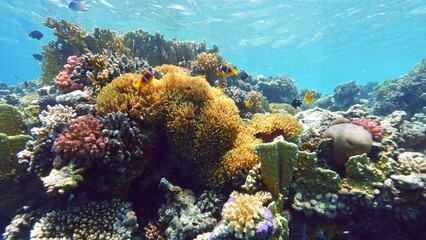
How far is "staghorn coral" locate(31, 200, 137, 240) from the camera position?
138 inches

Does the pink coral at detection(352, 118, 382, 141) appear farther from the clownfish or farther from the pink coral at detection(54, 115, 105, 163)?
the pink coral at detection(54, 115, 105, 163)

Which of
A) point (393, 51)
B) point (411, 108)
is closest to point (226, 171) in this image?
point (411, 108)

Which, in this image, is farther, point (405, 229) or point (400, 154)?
point (400, 154)

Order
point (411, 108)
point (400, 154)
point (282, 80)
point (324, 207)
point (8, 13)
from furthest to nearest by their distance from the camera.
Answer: point (8, 13) → point (282, 80) → point (411, 108) → point (400, 154) → point (324, 207)

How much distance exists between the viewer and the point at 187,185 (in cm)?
447

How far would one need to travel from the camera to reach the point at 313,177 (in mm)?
3965

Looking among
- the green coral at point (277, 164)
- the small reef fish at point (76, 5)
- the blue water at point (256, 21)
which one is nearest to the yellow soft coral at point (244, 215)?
the green coral at point (277, 164)

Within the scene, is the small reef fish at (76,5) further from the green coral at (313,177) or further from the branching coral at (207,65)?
the green coral at (313,177)

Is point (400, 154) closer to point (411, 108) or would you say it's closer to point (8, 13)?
point (411, 108)

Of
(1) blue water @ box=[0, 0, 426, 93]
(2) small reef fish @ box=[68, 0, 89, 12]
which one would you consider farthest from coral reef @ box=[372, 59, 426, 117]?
(1) blue water @ box=[0, 0, 426, 93]

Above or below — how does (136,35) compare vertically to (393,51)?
below

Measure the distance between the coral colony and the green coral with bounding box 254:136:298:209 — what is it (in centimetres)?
2

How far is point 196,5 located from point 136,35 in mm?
17639

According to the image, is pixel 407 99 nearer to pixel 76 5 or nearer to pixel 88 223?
pixel 88 223
